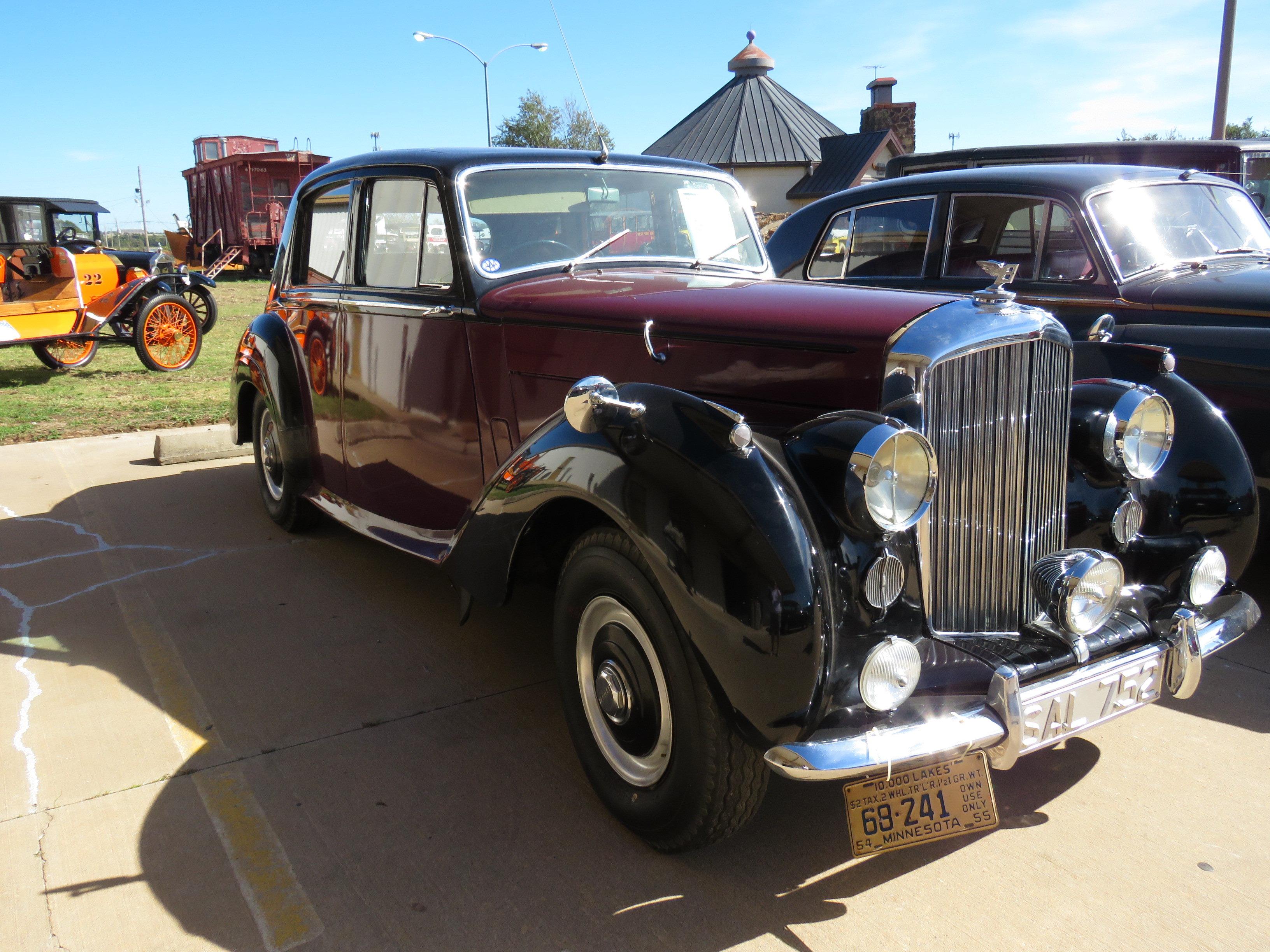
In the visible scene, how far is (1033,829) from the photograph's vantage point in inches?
92.9

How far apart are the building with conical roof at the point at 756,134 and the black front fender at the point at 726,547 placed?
106 ft

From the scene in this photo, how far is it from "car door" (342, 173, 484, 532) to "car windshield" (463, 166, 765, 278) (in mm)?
162

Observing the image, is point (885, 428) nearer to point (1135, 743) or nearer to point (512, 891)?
point (512, 891)

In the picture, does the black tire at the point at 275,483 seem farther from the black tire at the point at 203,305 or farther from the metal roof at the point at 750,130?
the metal roof at the point at 750,130

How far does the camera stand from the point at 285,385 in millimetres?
4340

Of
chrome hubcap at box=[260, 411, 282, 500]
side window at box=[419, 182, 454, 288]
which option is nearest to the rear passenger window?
side window at box=[419, 182, 454, 288]

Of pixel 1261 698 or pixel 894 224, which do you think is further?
pixel 894 224

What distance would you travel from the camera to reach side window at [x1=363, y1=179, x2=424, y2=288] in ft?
11.3

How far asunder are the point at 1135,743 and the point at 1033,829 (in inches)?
26.0

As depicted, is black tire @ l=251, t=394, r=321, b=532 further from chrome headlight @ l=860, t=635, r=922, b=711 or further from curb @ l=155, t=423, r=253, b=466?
chrome headlight @ l=860, t=635, r=922, b=711

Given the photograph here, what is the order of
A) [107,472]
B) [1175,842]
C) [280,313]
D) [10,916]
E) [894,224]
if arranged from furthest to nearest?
[107,472]
[894,224]
[280,313]
[1175,842]
[10,916]

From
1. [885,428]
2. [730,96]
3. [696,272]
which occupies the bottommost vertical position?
[885,428]

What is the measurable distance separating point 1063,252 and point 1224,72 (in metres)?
8.97

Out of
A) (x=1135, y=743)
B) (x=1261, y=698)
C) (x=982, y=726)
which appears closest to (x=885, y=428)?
(x=982, y=726)
